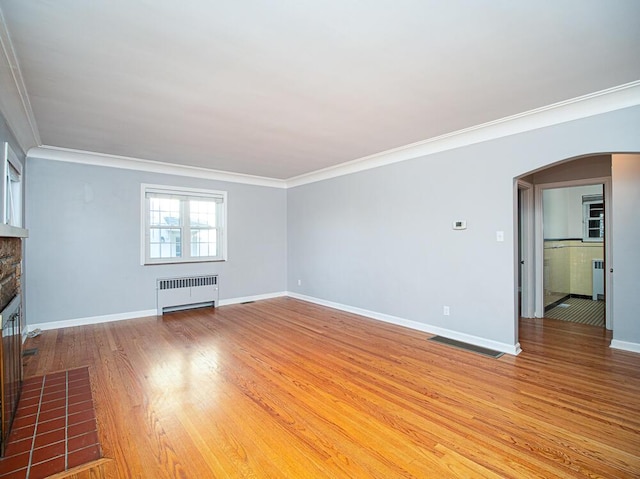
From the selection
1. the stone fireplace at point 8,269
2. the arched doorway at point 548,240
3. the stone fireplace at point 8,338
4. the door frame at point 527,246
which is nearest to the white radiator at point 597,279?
the arched doorway at point 548,240

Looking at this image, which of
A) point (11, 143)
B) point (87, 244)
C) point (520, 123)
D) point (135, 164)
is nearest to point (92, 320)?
point (87, 244)

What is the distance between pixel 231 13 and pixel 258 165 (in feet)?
12.4

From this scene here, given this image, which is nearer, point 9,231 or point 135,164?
point 9,231

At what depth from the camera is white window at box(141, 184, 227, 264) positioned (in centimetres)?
538

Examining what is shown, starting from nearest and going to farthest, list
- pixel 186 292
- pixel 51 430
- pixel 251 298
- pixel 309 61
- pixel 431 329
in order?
1. pixel 51 430
2. pixel 309 61
3. pixel 431 329
4. pixel 186 292
5. pixel 251 298

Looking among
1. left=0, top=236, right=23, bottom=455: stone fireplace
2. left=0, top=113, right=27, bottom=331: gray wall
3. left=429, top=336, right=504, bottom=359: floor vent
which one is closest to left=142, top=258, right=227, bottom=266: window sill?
left=0, top=113, right=27, bottom=331: gray wall

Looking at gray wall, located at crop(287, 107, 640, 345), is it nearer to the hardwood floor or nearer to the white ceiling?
the white ceiling

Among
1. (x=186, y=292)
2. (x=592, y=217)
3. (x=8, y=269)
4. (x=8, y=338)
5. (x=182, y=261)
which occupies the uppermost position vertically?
(x=592, y=217)

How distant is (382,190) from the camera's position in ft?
16.2

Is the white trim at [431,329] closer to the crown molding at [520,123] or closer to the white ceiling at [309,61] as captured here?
the crown molding at [520,123]

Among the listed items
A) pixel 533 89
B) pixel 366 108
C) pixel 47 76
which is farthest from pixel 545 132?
pixel 47 76

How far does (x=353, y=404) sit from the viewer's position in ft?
8.12

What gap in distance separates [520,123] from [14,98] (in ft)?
16.3

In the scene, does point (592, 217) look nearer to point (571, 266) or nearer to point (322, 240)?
point (571, 266)
